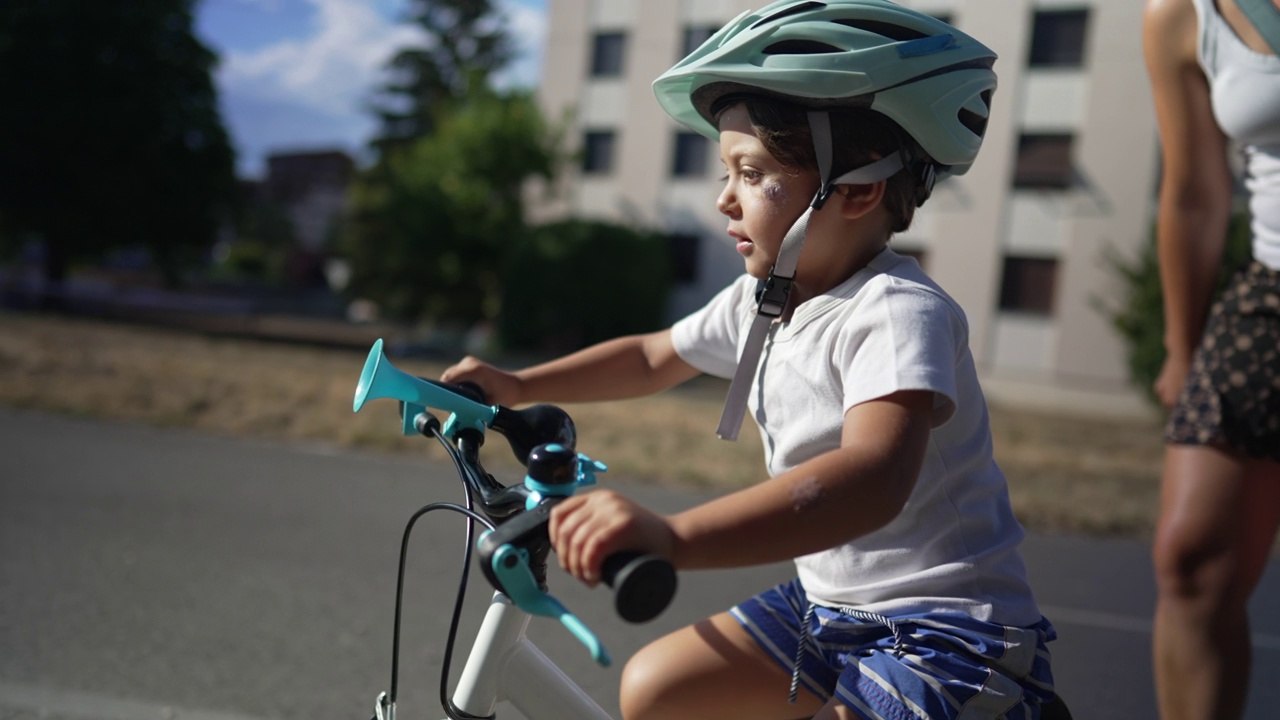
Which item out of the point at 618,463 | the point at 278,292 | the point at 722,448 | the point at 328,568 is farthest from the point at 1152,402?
the point at 278,292

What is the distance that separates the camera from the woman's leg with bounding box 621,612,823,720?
1.79 m

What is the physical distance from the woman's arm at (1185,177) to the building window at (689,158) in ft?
88.0

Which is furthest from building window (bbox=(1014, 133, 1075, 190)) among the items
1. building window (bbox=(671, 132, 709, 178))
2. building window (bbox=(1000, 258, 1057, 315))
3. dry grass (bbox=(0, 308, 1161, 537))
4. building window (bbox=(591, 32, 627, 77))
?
building window (bbox=(591, 32, 627, 77))

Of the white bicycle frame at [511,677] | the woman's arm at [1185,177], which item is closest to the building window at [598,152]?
the woman's arm at [1185,177]

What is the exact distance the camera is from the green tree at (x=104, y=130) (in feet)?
86.1

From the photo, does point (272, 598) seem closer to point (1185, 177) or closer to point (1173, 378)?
point (1173, 378)

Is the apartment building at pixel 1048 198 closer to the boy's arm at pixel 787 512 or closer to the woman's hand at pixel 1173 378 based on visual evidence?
the woman's hand at pixel 1173 378

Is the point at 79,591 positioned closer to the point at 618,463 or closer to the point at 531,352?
the point at 618,463

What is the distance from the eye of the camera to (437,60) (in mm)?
47750

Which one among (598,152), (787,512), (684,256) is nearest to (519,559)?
(787,512)

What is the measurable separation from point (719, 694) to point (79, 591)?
11.5ft

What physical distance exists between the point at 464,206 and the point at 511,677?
30.0 meters

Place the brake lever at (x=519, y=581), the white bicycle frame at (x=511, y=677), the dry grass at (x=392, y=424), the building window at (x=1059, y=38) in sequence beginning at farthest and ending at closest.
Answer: the building window at (x=1059, y=38)
the dry grass at (x=392, y=424)
the white bicycle frame at (x=511, y=677)
the brake lever at (x=519, y=581)

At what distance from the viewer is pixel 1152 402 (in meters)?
18.4
